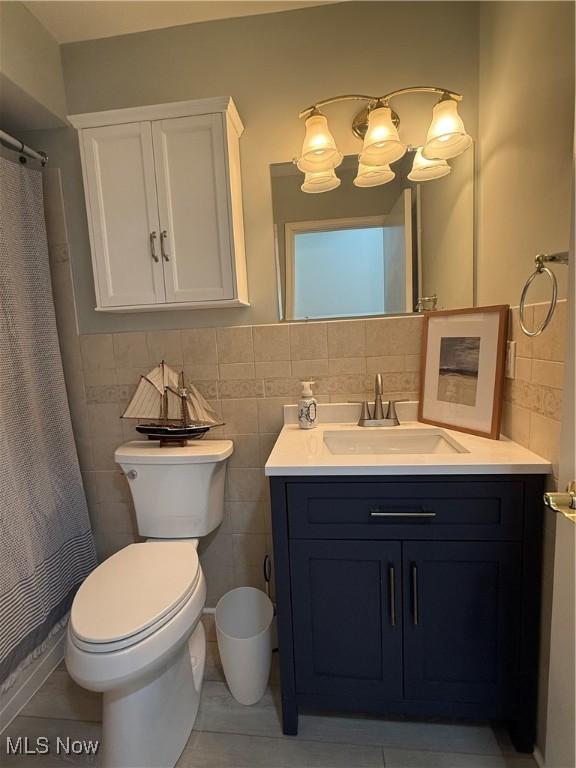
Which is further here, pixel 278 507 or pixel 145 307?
pixel 145 307

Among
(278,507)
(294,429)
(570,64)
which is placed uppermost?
(570,64)

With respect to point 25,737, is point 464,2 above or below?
above

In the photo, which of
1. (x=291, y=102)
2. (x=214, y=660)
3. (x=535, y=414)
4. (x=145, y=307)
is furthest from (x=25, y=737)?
(x=291, y=102)

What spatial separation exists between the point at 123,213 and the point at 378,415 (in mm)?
1229

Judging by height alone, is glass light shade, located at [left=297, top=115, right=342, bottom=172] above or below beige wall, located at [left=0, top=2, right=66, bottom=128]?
below

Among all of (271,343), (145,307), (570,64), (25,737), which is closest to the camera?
(570,64)

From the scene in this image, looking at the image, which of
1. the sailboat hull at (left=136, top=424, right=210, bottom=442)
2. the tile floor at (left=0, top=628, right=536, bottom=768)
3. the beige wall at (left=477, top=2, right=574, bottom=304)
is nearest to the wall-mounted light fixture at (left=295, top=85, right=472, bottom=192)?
the beige wall at (left=477, top=2, right=574, bottom=304)

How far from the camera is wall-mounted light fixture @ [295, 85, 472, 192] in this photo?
1.34 m

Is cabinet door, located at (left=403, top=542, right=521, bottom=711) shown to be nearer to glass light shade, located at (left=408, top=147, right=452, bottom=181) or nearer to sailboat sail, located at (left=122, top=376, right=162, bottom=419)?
sailboat sail, located at (left=122, top=376, right=162, bottom=419)

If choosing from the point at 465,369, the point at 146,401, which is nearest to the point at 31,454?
the point at 146,401

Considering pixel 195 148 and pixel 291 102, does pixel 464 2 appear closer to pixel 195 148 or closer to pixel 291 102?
pixel 291 102

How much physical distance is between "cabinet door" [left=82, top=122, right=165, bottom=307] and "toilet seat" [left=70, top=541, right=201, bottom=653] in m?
0.92

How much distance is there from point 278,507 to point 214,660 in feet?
2.88

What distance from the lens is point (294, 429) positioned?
1.56 metres
